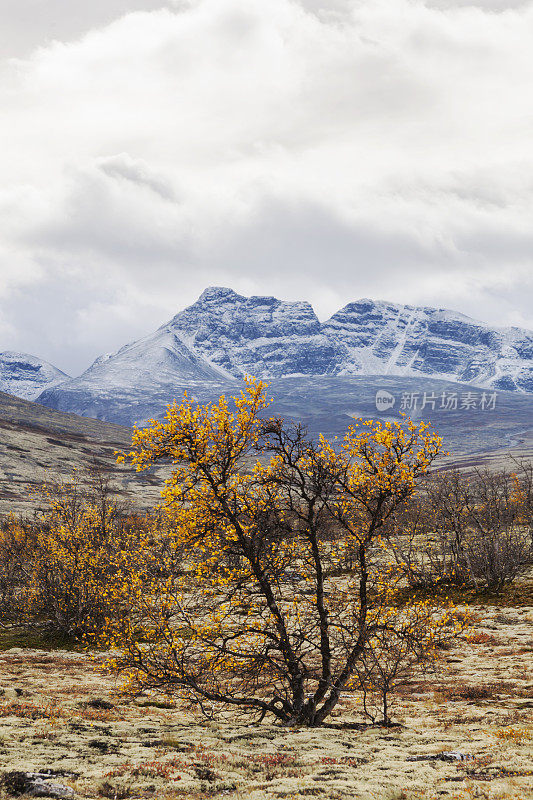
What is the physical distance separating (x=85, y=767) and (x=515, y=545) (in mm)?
39071

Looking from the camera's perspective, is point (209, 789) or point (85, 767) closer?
point (209, 789)

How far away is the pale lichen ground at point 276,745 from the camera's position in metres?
12.2

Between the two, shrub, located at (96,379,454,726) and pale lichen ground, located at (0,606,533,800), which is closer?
pale lichen ground, located at (0,606,533,800)

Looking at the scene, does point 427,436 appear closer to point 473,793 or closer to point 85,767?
point 473,793

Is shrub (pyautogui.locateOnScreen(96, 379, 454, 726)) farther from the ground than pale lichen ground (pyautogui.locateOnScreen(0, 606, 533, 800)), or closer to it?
farther from the ground

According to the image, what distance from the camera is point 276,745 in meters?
16.3

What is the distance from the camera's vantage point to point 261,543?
61.5 ft

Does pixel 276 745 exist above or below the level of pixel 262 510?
below

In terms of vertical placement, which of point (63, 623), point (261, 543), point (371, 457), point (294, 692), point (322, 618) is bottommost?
point (63, 623)

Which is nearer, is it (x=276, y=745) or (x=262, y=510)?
(x=276, y=745)

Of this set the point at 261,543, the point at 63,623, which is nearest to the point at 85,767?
the point at 261,543

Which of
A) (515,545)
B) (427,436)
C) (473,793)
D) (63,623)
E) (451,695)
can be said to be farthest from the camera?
(515,545)

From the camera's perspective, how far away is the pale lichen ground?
1218cm

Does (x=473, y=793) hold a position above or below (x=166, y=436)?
below
